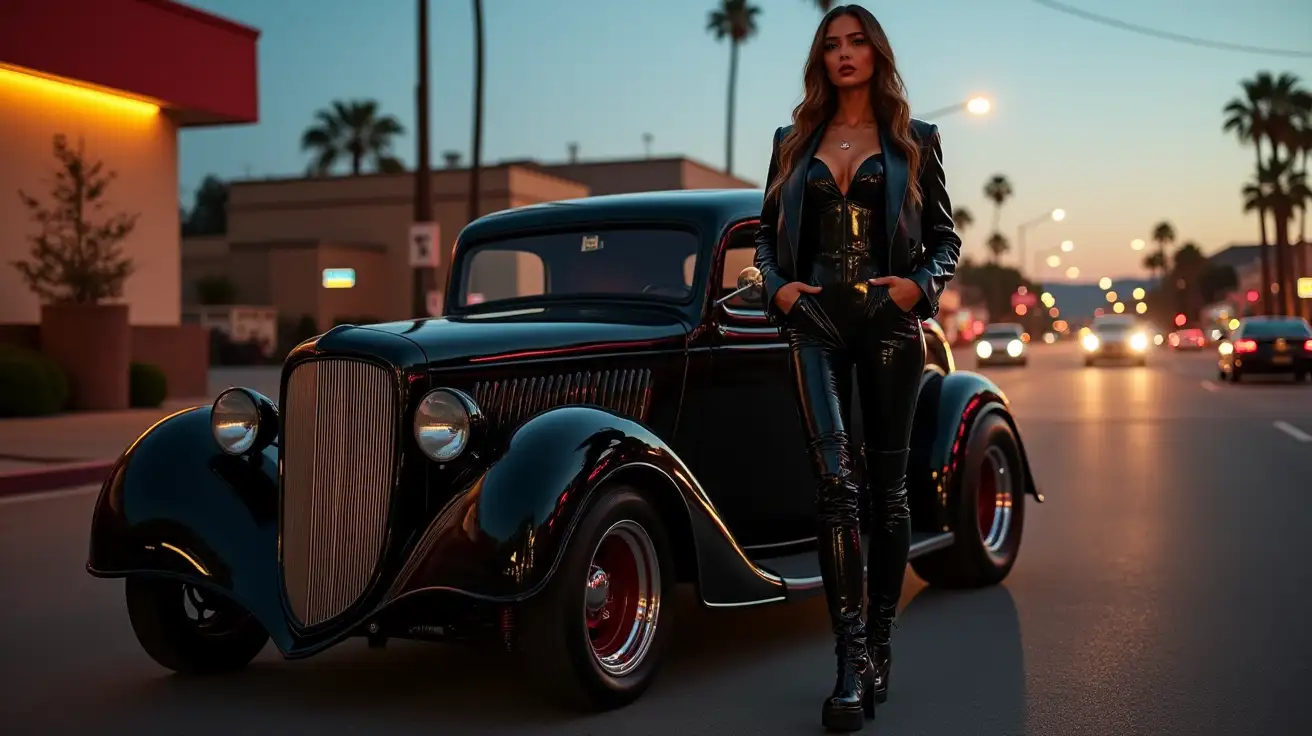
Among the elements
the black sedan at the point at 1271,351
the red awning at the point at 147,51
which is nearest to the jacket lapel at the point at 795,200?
the red awning at the point at 147,51

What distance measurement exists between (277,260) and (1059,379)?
2517 centimetres

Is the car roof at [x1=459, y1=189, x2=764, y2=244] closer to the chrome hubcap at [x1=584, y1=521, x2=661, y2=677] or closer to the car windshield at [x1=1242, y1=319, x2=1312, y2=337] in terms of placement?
the chrome hubcap at [x1=584, y1=521, x2=661, y2=677]

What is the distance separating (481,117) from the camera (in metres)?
29.3

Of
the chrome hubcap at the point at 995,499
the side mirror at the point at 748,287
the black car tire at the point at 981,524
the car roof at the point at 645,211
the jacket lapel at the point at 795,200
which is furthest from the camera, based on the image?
the chrome hubcap at the point at 995,499

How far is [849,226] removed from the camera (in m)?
4.60

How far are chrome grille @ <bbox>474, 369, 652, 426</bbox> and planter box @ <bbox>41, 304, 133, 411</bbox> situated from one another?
17539 mm

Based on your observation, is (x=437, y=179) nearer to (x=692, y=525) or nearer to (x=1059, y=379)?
(x=1059, y=379)

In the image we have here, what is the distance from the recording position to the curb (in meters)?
11.9

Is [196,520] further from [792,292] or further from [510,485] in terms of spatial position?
[792,292]

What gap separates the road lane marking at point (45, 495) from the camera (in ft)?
37.1

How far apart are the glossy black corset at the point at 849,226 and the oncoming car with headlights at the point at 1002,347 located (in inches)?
1733

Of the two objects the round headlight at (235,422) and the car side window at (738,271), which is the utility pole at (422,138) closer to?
the car side window at (738,271)

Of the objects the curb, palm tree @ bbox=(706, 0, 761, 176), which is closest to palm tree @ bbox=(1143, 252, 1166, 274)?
palm tree @ bbox=(706, 0, 761, 176)

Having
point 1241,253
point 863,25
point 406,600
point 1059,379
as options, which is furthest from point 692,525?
point 1241,253
